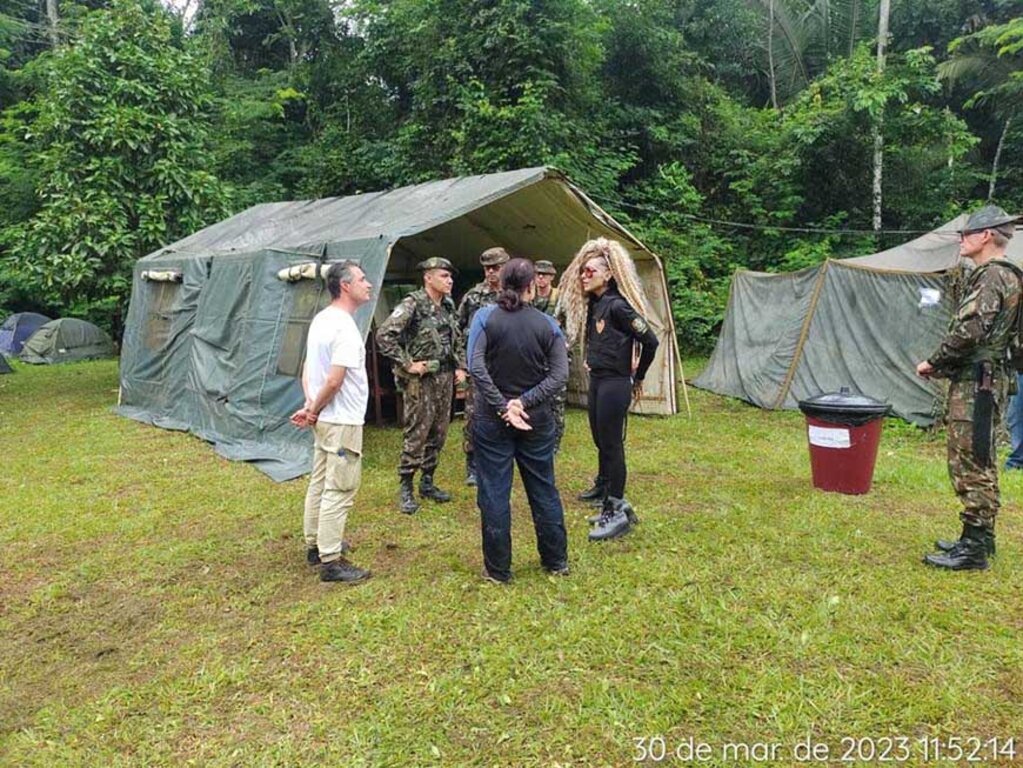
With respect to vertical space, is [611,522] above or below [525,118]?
below

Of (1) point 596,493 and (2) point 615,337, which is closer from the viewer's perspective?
(2) point 615,337

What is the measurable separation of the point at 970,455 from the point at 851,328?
17.7 feet

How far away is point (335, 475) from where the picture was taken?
3539 millimetres

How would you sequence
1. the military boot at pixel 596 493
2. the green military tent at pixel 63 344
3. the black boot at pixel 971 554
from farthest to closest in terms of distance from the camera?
the green military tent at pixel 63 344
the military boot at pixel 596 493
the black boot at pixel 971 554

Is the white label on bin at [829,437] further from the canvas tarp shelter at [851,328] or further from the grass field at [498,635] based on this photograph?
the canvas tarp shelter at [851,328]

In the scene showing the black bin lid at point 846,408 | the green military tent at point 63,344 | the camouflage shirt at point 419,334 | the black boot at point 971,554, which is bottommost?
the green military tent at point 63,344

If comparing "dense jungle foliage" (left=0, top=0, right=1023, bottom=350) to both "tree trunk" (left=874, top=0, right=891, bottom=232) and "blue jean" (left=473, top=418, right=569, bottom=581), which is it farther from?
"blue jean" (left=473, top=418, right=569, bottom=581)

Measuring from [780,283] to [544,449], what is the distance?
23.5 feet

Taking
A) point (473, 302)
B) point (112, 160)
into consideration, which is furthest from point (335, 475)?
point (112, 160)

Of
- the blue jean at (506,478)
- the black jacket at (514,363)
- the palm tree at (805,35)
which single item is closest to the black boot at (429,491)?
the blue jean at (506,478)

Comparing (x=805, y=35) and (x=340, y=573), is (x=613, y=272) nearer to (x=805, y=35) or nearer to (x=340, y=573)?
(x=340, y=573)

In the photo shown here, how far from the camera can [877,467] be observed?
5.80 meters

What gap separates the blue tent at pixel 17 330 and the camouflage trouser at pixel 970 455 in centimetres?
1903

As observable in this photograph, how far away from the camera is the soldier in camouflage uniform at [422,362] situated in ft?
15.7
